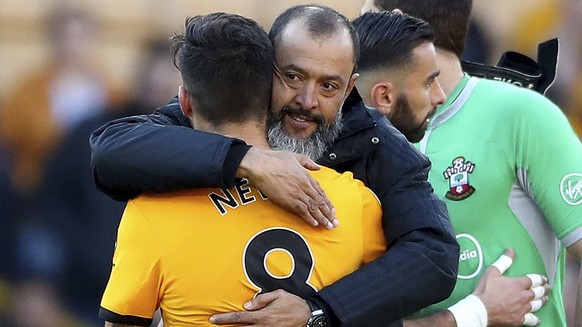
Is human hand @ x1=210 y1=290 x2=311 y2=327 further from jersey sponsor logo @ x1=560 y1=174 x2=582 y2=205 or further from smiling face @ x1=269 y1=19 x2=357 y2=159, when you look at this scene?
jersey sponsor logo @ x1=560 y1=174 x2=582 y2=205

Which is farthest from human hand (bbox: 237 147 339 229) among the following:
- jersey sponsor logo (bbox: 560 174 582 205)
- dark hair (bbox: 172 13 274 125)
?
jersey sponsor logo (bbox: 560 174 582 205)

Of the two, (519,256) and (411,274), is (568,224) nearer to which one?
(519,256)

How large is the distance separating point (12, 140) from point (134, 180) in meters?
2.80

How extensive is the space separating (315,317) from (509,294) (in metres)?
0.74

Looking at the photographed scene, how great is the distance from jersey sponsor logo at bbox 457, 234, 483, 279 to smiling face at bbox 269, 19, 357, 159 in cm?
67

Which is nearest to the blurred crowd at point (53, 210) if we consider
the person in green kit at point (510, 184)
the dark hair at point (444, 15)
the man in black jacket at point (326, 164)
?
the dark hair at point (444, 15)

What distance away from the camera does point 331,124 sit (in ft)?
7.76

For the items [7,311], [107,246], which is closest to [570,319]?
[107,246]

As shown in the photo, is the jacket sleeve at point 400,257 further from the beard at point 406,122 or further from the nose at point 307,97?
the beard at point 406,122

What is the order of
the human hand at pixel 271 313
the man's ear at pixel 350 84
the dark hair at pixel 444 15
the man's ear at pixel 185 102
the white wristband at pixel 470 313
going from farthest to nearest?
the dark hair at pixel 444 15
the white wristband at pixel 470 313
the man's ear at pixel 350 84
the man's ear at pixel 185 102
the human hand at pixel 271 313

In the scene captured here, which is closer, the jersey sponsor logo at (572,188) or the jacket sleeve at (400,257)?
the jacket sleeve at (400,257)

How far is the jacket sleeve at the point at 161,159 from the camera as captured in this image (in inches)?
84.6

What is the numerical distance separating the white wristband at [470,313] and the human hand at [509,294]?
0.02 meters

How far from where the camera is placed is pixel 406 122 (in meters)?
2.88
